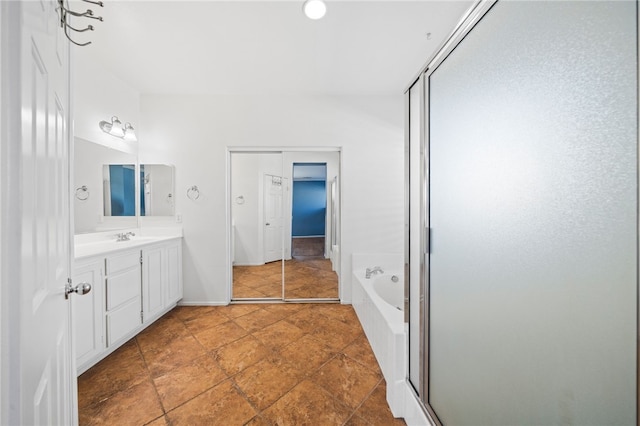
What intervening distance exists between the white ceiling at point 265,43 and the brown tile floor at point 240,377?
2579 millimetres

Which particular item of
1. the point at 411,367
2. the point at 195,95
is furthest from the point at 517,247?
the point at 195,95

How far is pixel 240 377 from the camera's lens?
1569 millimetres

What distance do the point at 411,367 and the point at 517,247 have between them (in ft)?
3.17

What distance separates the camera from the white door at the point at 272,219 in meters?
3.55

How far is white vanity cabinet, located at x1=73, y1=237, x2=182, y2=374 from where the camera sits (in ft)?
5.19

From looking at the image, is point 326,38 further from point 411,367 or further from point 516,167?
point 411,367

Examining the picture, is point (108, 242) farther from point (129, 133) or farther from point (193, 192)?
point (129, 133)

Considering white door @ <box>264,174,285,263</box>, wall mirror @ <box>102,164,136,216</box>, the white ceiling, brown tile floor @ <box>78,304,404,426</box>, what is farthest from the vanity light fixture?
brown tile floor @ <box>78,304,404,426</box>

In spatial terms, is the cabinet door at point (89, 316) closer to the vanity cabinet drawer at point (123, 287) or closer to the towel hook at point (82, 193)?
the vanity cabinet drawer at point (123, 287)

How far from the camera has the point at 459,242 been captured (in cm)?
89

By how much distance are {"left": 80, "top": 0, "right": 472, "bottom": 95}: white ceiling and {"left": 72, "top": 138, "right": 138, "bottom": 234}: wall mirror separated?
861 mm

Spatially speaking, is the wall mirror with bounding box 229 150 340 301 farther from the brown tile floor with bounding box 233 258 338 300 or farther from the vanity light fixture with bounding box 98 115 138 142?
the vanity light fixture with bounding box 98 115 138 142

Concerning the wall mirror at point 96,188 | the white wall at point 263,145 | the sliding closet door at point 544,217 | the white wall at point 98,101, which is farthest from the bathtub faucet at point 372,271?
the white wall at point 98,101

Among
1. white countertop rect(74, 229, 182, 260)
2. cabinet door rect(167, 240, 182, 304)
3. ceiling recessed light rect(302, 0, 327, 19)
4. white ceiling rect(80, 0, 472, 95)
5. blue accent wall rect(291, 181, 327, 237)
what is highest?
white ceiling rect(80, 0, 472, 95)
